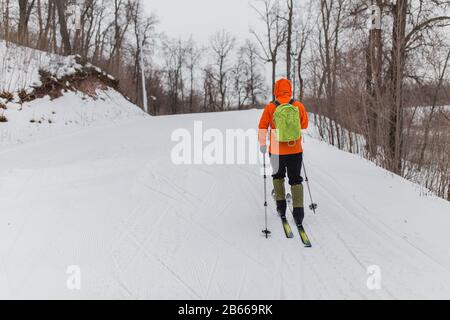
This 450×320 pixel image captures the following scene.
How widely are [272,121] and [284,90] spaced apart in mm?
472

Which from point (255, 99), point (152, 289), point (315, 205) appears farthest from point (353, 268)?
point (255, 99)

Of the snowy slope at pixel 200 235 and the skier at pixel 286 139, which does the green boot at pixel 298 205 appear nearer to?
the skier at pixel 286 139

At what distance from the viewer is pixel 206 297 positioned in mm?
3182

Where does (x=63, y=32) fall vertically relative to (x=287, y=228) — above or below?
above

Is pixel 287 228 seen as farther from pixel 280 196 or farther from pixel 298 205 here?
pixel 280 196

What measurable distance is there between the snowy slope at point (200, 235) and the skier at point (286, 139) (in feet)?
1.58

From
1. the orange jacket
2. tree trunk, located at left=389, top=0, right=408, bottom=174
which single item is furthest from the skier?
tree trunk, located at left=389, top=0, right=408, bottom=174

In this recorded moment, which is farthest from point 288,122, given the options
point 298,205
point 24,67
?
point 24,67

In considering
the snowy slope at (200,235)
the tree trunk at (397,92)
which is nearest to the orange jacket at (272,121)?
the snowy slope at (200,235)

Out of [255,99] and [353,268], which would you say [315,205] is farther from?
[255,99]

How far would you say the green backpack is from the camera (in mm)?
4410

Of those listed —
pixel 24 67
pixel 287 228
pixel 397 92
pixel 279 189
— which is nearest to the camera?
pixel 287 228

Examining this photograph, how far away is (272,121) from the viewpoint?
4688 millimetres

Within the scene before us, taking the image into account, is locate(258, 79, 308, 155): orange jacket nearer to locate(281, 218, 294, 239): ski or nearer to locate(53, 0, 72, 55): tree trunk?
locate(281, 218, 294, 239): ski
